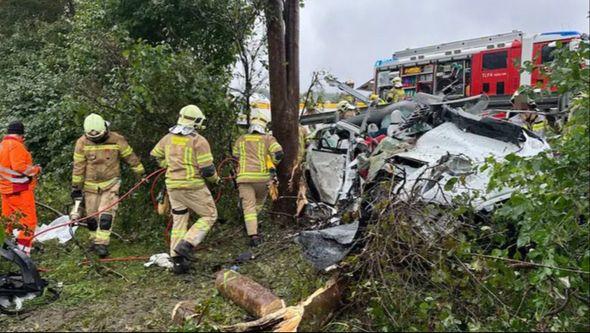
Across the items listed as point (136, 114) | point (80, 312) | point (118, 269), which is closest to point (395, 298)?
point (80, 312)

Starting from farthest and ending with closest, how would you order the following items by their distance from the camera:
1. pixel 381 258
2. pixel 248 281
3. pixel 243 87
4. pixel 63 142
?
1. pixel 63 142
2. pixel 243 87
3. pixel 248 281
4. pixel 381 258

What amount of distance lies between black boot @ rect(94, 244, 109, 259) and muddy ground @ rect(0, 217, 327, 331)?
0.18 m

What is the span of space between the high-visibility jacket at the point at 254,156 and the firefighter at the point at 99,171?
3.73 ft

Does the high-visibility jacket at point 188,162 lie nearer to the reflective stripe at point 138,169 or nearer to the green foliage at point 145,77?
the reflective stripe at point 138,169

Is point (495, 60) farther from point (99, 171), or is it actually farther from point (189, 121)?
point (99, 171)

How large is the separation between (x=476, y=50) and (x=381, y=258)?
39.6ft

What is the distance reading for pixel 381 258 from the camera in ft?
11.4

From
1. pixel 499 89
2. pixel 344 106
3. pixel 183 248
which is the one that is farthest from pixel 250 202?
pixel 499 89

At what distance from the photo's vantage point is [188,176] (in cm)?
511

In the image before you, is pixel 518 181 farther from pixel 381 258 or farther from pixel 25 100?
pixel 25 100

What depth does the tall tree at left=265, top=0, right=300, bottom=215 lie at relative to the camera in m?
6.01

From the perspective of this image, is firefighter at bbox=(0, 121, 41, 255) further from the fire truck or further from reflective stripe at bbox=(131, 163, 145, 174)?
the fire truck

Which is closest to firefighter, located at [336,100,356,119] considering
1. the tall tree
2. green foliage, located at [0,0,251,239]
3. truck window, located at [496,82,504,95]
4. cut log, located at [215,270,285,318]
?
green foliage, located at [0,0,251,239]

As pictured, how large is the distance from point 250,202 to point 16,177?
101 inches
